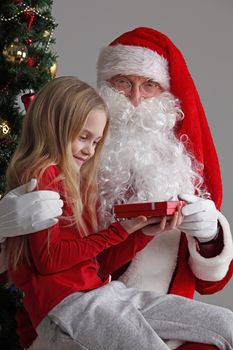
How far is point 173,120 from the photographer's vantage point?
7.37 feet

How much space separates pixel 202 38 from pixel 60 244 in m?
2.01

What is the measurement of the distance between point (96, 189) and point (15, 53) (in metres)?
0.55

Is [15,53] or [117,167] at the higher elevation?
[15,53]

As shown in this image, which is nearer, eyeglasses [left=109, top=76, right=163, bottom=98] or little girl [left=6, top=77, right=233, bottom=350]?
little girl [left=6, top=77, right=233, bottom=350]

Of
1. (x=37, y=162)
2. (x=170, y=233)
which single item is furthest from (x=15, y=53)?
(x=170, y=233)

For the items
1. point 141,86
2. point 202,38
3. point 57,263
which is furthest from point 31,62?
point 202,38

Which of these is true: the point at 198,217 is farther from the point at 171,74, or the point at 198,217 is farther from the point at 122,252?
the point at 171,74

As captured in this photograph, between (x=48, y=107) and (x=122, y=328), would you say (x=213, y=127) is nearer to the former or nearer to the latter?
(x=48, y=107)

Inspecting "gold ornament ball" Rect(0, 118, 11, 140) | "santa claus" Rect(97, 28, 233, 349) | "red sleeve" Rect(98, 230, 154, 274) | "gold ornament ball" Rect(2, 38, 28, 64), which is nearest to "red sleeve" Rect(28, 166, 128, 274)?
"red sleeve" Rect(98, 230, 154, 274)

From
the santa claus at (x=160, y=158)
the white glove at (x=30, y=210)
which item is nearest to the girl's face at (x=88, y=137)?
the white glove at (x=30, y=210)

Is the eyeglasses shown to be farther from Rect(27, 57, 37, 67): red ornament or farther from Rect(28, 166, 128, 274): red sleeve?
Rect(28, 166, 128, 274): red sleeve

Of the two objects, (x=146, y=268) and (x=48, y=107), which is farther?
(x=146, y=268)

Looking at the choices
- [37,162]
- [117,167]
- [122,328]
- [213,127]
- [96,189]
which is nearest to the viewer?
[122,328]

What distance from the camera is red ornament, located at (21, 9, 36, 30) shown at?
2236 mm
